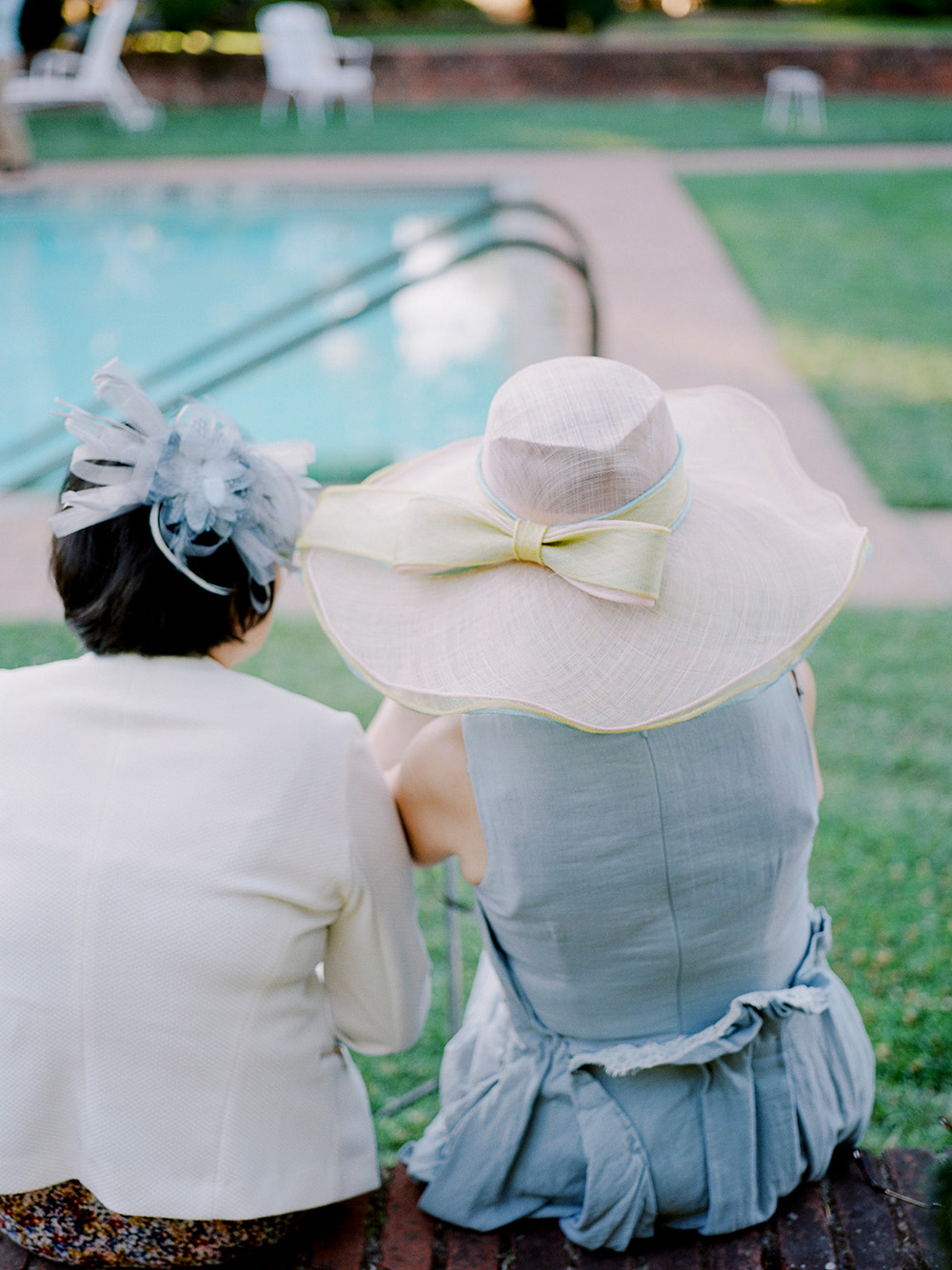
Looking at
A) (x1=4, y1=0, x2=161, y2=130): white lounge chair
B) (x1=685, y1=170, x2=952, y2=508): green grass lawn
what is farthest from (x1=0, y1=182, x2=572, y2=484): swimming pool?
(x1=4, y1=0, x2=161, y2=130): white lounge chair

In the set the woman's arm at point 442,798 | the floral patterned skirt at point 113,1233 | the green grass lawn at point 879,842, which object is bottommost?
the green grass lawn at point 879,842

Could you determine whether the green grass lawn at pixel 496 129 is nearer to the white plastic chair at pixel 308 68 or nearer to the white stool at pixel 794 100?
the white stool at pixel 794 100

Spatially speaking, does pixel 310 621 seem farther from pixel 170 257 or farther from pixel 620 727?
pixel 170 257

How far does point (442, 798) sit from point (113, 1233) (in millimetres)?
719

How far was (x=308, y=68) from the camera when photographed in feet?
42.9

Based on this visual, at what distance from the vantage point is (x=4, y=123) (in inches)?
399

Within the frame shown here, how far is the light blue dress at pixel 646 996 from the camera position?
1414 millimetres

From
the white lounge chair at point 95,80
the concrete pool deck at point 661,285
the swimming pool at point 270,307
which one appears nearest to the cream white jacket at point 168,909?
the concrete pool deck at point 661,285

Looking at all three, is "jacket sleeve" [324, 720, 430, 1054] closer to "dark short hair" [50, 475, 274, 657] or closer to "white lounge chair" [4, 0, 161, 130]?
"dark short hair" [50, 475, 274, 657]

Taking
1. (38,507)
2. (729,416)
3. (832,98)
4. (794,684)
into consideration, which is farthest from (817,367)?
Result: (832,98)

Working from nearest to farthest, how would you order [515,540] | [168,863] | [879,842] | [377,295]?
[168,863]
[515,540]
[879,842]
[377,295]

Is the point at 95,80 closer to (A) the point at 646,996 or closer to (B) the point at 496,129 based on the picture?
(B) the point at 496,129

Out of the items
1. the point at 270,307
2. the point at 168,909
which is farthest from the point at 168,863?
the point at 270,307

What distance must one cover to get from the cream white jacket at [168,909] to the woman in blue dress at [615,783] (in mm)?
158
